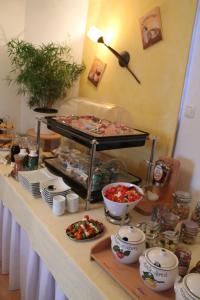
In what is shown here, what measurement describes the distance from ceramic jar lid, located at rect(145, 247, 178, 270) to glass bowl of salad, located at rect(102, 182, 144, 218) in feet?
1.03

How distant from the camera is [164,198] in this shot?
1.33 m

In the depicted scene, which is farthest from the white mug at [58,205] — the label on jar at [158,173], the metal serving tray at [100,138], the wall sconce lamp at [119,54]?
the wall sconce lamp at [119,54]

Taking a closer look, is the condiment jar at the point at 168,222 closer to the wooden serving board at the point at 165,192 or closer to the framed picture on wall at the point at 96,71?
the wooden serving board at the point at 165,192

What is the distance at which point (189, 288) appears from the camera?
0.64 m

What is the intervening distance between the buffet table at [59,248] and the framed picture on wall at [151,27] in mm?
986

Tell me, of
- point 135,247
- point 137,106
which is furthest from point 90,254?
point 137,106

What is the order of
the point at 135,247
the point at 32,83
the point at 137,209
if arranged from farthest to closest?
the point at 32,83, the point at 137,209, the point at 135,247

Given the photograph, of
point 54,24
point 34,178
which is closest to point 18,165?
point 34,178

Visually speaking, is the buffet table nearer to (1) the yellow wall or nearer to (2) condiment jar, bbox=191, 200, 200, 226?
(2) condiment jar, bbox=191, 200, 200, 226

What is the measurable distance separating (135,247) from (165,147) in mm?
774

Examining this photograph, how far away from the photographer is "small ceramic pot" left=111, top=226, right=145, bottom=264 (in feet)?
2.68

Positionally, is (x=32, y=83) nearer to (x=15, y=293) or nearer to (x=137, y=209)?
(x=137, y=209)

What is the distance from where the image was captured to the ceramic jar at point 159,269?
0.72 m

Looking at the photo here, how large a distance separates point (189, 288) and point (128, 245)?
22cm
